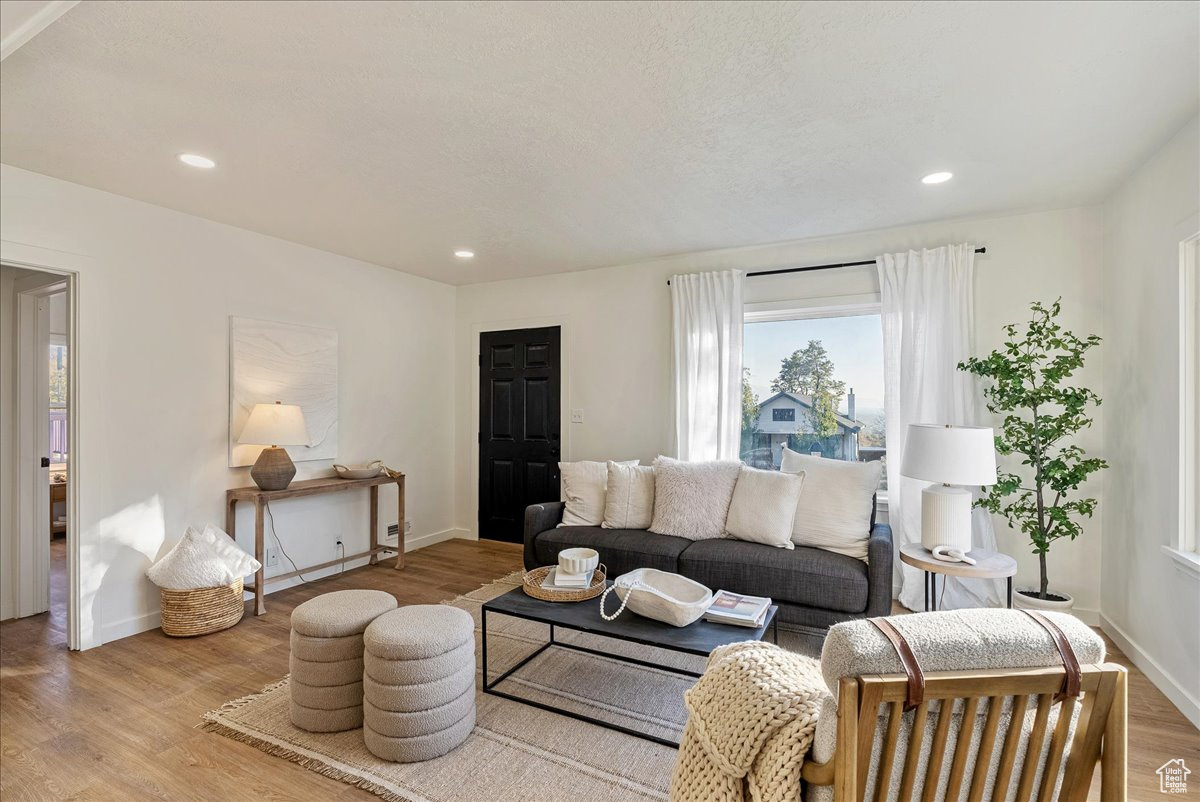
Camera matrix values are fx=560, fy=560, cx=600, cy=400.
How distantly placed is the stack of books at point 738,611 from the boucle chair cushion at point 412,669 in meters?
1.03

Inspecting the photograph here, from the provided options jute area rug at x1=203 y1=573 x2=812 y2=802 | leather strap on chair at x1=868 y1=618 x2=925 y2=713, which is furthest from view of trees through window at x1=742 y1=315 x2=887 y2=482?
leather strap on chair at x1=868 y1=618 x2=925 y2=713

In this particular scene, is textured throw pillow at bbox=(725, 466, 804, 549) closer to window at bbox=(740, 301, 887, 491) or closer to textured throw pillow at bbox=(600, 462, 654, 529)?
textured throw pillow at bbox=(600, 462, 654, 529)

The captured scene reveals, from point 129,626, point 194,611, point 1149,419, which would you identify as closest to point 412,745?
point 194,611

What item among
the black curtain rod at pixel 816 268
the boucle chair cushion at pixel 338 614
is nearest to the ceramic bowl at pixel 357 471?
the boucle chair cushion at pixel 338 614

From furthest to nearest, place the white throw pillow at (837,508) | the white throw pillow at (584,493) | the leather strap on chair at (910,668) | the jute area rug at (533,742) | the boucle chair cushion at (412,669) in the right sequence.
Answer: the white throw pillow at (584,493), the white throw pillow at (837,508), the boucle chair cushion at (412,669), the jute area rug at (533,742), the leather strap on chair at (910,668)

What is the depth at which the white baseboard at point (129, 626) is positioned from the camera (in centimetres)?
310

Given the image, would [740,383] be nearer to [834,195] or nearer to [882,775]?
[834,195]

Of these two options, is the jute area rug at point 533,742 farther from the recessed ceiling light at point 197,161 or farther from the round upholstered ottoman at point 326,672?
the recessed ceiling light at point 197,161

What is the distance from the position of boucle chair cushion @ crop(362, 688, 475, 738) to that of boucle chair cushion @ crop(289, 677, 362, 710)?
6.5 inches

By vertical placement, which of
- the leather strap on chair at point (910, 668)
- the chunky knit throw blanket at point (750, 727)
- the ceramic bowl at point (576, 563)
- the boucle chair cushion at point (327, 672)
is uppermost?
the leather strap on chair at point (910, 668)

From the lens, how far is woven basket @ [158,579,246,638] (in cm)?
315

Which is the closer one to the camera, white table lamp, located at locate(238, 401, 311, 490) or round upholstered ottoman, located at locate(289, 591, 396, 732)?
round upholstered ottoman, located at locate(289, 591, 396, 732)

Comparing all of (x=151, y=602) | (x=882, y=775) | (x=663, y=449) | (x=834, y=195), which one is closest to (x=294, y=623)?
(x=151, y=602)

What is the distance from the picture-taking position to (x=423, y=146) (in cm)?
257
